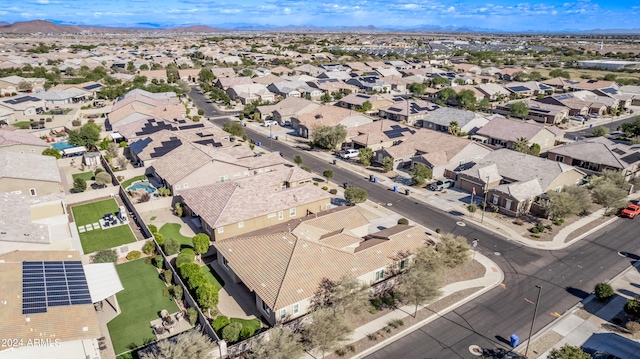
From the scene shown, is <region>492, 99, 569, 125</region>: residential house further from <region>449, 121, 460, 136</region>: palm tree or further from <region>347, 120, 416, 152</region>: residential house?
<region>347, 120, 416, 152</region>: residential house

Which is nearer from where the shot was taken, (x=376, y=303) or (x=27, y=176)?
(x=376, y=303)

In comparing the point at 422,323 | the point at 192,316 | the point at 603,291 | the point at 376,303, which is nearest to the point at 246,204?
the point at 192,316

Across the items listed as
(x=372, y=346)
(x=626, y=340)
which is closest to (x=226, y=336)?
(x=372, y=346)

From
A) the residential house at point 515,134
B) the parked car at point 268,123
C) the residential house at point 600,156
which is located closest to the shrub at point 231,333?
the residential house at point 600,156

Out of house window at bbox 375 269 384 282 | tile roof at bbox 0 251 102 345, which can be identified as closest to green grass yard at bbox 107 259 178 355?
tile roof at bbox 0 251 102 345

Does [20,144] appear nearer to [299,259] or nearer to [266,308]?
[266,308]

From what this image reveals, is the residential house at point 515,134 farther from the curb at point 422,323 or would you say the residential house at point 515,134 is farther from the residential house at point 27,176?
the residential house at point 27,176

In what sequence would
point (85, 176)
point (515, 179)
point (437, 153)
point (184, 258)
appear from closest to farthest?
point (184, 258) < point (515, 179) < point (85, 176) < point (437, 153)
